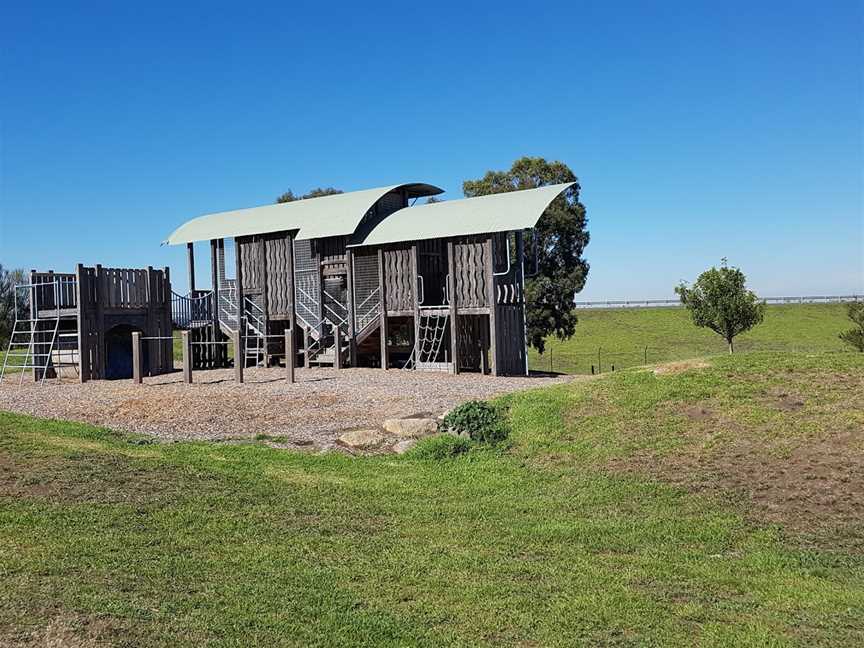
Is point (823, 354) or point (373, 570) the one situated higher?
point (823, 354)

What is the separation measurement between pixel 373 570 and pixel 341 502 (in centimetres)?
277

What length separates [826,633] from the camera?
21.3 ft

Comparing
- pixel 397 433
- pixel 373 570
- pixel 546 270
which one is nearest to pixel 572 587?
pixel 373 570

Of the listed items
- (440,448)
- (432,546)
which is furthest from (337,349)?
(432,546)

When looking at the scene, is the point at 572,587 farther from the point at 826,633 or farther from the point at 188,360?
the point at 188,360

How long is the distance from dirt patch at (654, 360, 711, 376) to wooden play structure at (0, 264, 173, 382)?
692 inches

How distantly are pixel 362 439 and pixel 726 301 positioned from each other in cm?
2483

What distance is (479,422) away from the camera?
14773 millimetres

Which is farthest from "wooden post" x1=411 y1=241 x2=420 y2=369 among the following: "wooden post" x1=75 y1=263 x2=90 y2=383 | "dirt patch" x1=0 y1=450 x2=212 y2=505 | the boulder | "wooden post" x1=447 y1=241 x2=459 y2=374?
→ "dirt patch" x1=0 y1=450 x2=212 y2=505

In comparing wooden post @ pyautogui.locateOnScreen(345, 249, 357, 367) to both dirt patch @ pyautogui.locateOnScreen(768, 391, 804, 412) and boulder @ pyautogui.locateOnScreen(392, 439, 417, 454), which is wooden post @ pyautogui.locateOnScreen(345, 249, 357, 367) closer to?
boulder @ pyautogui.locateOnScreen(392, 439, 417, 454)

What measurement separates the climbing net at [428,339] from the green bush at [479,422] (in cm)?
1357

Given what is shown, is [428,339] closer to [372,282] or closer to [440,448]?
[372,282]

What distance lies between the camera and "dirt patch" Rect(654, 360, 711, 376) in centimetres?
1611

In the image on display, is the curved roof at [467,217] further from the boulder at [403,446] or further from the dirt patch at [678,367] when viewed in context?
the boulder at [403,446]
